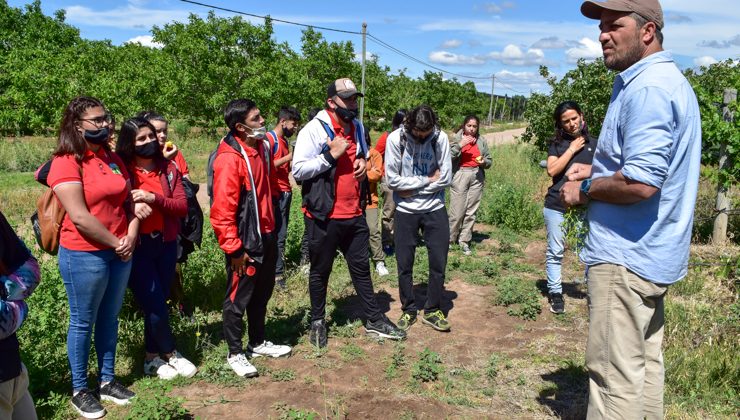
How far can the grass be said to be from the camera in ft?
11.7

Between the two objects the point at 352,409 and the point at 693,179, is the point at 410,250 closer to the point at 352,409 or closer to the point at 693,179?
the point at 352,409

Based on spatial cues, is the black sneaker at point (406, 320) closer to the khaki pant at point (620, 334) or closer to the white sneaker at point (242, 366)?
the white sneaker at point (242, 366)

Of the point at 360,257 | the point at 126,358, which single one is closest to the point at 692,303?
the point at 360,257

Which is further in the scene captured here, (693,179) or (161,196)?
(161,196)

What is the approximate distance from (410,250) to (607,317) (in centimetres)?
251

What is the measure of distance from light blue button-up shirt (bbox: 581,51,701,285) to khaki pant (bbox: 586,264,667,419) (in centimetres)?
6

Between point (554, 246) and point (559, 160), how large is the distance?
89cm

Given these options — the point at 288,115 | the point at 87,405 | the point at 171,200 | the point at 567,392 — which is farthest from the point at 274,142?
the point at 567,392

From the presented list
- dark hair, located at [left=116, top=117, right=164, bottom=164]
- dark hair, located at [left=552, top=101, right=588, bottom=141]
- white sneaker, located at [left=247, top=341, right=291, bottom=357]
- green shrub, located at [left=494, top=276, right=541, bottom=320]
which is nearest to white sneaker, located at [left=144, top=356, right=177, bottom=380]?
white sneaker, located at [left=247, top=341, right=291, bottom=357]

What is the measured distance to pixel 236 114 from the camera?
3.75m

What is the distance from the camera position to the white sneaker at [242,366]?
12.9 ft

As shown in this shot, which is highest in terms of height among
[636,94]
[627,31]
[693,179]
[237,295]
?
[627,31]

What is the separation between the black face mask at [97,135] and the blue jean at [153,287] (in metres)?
0.85

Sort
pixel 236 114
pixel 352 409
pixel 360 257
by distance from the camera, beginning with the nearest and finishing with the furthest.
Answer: pixel 352 409 < pixel 236 114 < pixel 360 257
